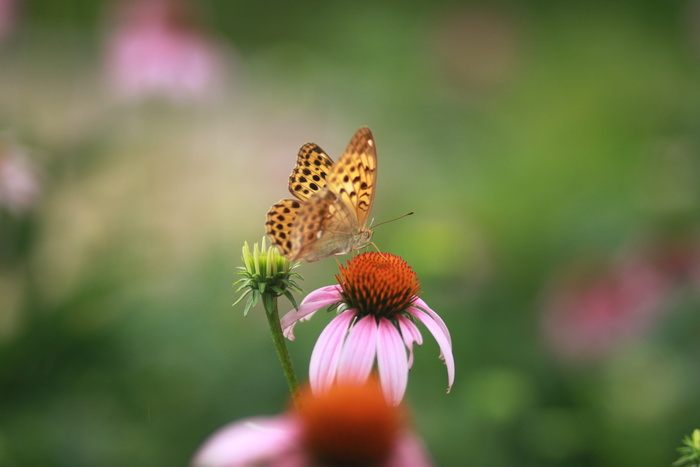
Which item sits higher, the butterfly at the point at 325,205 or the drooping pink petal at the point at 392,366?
the butterfly at the point at 325,205

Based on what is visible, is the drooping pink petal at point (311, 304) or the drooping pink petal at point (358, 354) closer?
the drooping pink petal at point (358, 354)

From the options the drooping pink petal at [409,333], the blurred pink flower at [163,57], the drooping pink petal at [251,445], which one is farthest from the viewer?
the blurred pink flower at [163,57]

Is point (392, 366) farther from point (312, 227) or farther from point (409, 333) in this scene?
point (312, 227)

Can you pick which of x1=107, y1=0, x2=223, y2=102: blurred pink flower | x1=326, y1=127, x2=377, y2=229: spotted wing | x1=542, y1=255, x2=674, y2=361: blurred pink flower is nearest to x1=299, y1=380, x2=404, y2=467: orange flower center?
x1=326, y1=127, x2=377, y2=229: spotted wing

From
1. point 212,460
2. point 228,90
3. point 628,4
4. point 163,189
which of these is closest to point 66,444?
point 212,460

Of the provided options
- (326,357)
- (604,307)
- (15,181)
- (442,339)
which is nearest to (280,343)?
(326,357)

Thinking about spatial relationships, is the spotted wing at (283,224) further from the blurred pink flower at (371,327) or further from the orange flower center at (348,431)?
the orange flower center at (348,431)

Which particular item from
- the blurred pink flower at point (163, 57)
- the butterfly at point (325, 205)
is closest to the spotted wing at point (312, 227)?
the butterfly at point (325, 205)

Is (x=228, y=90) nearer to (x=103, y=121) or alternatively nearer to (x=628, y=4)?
(x=103, y=121)
